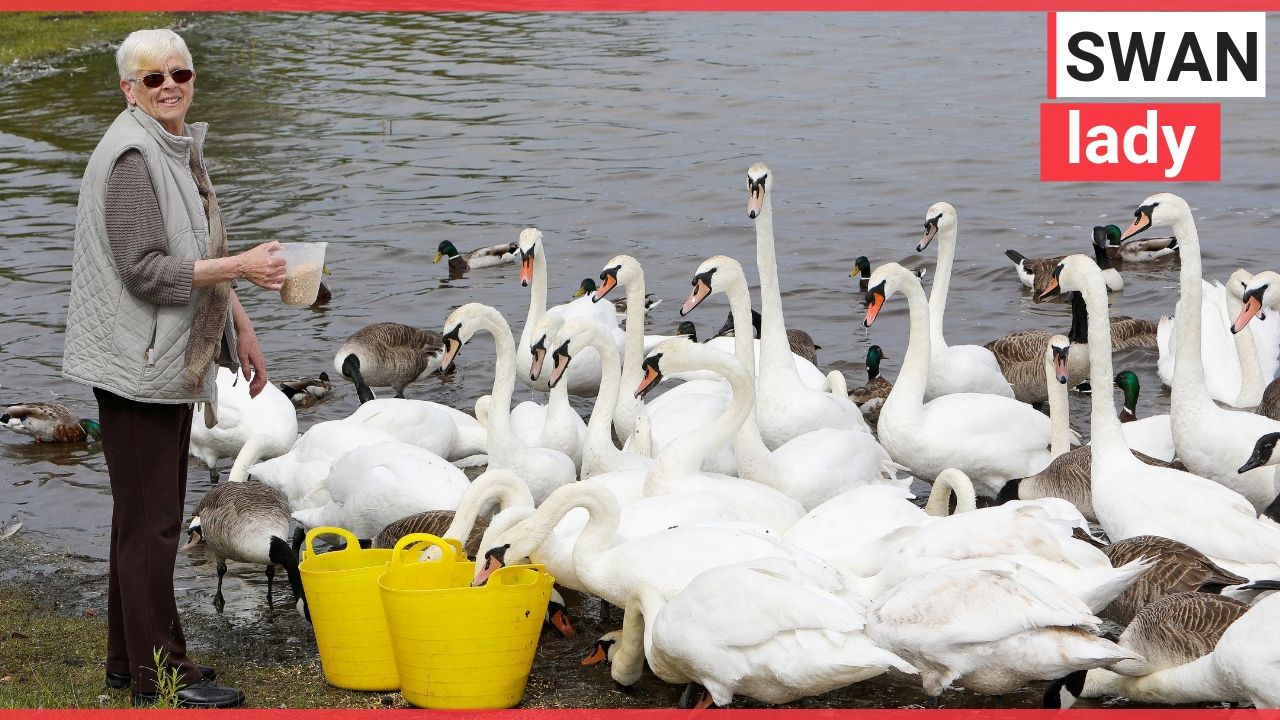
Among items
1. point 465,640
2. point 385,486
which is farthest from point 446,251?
point 465,640

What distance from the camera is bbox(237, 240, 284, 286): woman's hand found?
570 centimetres

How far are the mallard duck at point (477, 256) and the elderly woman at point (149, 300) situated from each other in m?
10.5

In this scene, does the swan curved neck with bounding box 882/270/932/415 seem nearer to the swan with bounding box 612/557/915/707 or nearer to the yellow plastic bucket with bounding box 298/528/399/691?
the swan with bounding box 612/557/915/707

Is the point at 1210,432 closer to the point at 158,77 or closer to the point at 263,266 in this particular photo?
the point at 263,266

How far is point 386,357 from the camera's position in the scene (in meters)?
12.5

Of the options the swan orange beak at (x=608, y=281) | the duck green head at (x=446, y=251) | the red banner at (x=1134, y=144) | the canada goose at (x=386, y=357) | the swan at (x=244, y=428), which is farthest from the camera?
the red banner at (x=1134, y=144)

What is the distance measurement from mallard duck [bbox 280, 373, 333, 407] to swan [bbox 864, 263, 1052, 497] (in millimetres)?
4768

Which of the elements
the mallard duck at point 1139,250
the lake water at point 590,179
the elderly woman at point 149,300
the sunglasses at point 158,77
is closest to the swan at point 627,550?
the elderly woman at point 149,300

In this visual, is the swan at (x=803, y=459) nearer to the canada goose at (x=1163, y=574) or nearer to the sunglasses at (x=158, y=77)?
the canada goose at (x=1163, y=574)

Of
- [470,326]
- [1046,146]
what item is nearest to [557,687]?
[470,326]

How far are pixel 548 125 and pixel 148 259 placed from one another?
1944 centimetres

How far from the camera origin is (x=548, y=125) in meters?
24.8

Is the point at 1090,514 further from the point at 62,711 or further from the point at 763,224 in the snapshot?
the point at 62,711

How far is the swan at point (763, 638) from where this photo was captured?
5.82 meters
